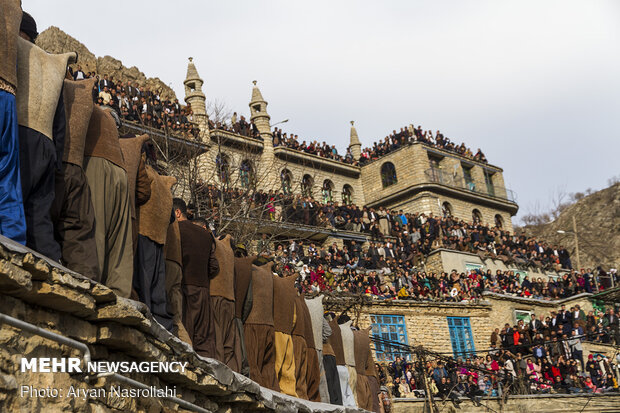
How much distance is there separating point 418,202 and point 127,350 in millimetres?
40503

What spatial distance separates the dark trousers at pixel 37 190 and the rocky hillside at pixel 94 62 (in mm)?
30391

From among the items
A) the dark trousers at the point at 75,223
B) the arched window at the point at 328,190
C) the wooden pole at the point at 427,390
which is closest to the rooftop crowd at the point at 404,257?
the wooden pole at the point at 427,390

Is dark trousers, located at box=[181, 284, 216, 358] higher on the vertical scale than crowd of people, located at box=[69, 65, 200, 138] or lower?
lower

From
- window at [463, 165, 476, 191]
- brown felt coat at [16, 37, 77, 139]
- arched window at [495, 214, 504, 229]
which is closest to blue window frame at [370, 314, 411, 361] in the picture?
brown felt coat at [16, 37, 77, 139]

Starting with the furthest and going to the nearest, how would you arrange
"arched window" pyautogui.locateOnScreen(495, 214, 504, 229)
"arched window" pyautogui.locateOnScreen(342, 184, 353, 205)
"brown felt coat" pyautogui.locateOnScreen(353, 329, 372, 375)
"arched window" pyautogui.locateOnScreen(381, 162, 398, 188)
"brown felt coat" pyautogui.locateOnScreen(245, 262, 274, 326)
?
"arched window" pyautogui.locateOnScreen(495, 214, 504, 229) < "arched window" pyautogui.locateOnScreen(381, 162, 398, 188) < "arched window" pyautogui.locateOnScreen(342, 184, 353, 205) < "brown felt coat" pyautogui.locateOnScreen(353, 329, 372, 375) < "brown felt coat" pyautogui.locateOnScreen(245, 262, 274, 326)

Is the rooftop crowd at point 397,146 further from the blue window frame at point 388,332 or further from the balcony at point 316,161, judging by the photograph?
the blue window frame at point 388,332

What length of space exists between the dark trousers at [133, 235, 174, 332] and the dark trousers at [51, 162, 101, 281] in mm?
895

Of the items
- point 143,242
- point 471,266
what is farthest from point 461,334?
point 143,242

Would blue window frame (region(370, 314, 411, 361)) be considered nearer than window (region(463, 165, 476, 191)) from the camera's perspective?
Yes

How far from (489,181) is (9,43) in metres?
48.0

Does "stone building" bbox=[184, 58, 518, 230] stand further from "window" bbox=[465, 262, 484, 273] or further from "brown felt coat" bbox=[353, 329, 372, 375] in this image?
"brown felt coat" bbox=[353, 329, 372, 375]

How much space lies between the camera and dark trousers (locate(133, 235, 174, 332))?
18.8ft

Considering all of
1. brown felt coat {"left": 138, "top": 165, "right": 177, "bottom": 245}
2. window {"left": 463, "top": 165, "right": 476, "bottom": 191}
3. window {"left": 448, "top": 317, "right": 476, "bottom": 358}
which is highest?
window {"left": 463, "top": 165, "right": 476, "bottom": 191}

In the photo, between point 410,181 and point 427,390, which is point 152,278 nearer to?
point 427,390
